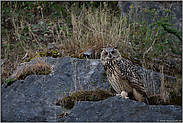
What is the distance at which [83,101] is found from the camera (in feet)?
11.8

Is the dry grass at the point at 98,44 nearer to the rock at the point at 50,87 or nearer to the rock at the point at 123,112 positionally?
the rock at the point at 50,87

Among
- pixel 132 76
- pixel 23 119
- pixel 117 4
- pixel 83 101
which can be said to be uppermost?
pixel 117 4

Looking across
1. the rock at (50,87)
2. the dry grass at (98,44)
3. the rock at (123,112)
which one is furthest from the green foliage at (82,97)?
the dry grass at (98,44)

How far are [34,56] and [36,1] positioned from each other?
3.44 metres

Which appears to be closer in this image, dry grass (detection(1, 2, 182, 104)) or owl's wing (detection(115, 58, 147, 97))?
owl's wing (detection(115, 58, 147, 97))

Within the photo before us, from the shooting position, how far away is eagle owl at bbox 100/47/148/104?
3.56m

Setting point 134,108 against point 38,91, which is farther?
point 38,91

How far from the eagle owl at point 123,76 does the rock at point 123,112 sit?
0.33 meters

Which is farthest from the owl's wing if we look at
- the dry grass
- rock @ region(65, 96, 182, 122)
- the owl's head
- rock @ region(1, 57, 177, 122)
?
the dry grass

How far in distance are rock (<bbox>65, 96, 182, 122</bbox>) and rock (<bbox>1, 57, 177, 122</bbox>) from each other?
51 centimetres

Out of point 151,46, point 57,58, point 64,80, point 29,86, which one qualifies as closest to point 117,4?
point 151,46

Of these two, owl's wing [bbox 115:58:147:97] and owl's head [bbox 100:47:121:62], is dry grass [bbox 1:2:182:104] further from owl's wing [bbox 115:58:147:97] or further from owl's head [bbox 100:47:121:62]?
owl's head [bbox 100:47:121:62]

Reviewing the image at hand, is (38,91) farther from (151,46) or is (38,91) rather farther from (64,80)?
(151,46)

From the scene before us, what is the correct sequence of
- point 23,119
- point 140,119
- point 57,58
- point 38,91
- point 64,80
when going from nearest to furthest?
point 140,119
point 23,119
point 38,91
point 64,80
point 57,58
